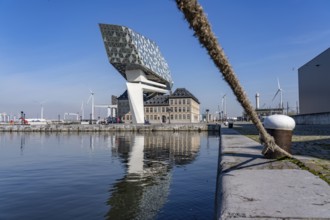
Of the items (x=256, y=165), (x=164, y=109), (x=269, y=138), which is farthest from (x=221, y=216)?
(x=164, y=109)

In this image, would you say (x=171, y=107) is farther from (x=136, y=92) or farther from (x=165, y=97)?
(x=136, y=92)

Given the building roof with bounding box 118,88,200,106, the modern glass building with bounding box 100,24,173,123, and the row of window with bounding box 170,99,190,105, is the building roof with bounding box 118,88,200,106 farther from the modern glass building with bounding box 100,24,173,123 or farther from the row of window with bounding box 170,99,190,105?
the modern glass building with bounding box 100,24,173,123

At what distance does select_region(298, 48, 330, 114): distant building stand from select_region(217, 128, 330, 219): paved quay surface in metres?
51.2

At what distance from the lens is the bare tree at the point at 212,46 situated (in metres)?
3.75

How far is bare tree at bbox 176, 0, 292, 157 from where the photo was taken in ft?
12.3

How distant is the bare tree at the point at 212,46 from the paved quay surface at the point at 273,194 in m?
1.28

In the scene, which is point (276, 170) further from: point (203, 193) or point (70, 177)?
point (70, 177)

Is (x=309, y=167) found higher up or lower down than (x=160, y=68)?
lower down

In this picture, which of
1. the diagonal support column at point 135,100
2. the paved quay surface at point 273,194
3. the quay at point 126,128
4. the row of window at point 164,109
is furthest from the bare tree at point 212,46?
the row of window at point 164,109

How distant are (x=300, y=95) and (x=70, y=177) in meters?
63.0

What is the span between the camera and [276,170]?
20.8ft

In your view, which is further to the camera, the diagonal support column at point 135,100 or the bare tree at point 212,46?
the diagonal support column at point 135,100

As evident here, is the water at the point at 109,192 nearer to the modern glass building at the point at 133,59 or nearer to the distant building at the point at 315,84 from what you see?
the distant building at the point at 315,84

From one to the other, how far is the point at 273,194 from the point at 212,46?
221 cm
